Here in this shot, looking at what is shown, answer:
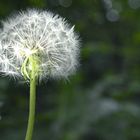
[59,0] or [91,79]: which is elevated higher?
[91,79]

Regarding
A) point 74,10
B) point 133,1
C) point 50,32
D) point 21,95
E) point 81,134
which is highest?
point 133,1

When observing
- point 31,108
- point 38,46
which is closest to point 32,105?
point 31,108

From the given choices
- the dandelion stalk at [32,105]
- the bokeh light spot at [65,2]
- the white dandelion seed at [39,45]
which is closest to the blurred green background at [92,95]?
the bokeh light spot at [65,2]

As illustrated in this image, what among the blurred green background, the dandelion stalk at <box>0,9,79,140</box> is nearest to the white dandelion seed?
the dandelion stalk at <box>0,9,79,140</box>

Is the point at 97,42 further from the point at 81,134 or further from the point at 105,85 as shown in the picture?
the point at 81,134

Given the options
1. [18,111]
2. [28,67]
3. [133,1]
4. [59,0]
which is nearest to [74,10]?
[59,0]
